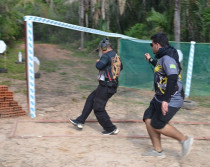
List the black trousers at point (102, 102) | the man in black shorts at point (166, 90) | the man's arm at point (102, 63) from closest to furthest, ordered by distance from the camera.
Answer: the man in black shorts at point (166, 90), the man's arm at point (102, 63), the black trousers at point (102, 102)

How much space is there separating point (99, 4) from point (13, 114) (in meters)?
16.1

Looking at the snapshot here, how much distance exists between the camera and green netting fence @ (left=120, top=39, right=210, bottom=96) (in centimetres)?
876

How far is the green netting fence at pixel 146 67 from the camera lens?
876 cm

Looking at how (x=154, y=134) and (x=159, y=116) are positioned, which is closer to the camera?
(x=159, y=116)

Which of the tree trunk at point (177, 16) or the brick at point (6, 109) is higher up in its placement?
the tree trunk at point (177, 16)

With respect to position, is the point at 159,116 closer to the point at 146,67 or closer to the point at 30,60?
the point at 30,60

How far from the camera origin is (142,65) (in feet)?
32.4

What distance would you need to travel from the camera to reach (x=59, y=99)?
8195 mm

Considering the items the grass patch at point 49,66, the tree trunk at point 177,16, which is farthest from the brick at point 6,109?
the grass patch at point 49,66

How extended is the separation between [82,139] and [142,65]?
17.5 feet

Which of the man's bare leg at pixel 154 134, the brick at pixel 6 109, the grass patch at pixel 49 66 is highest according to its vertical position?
the man's bare leg at pixel 154 134

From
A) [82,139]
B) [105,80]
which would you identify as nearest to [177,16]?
[105,80]

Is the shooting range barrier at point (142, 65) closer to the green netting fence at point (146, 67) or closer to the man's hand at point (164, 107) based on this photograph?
the green netting fence at point (146, 67)

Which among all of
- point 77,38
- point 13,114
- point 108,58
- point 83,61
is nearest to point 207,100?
point 108,58
